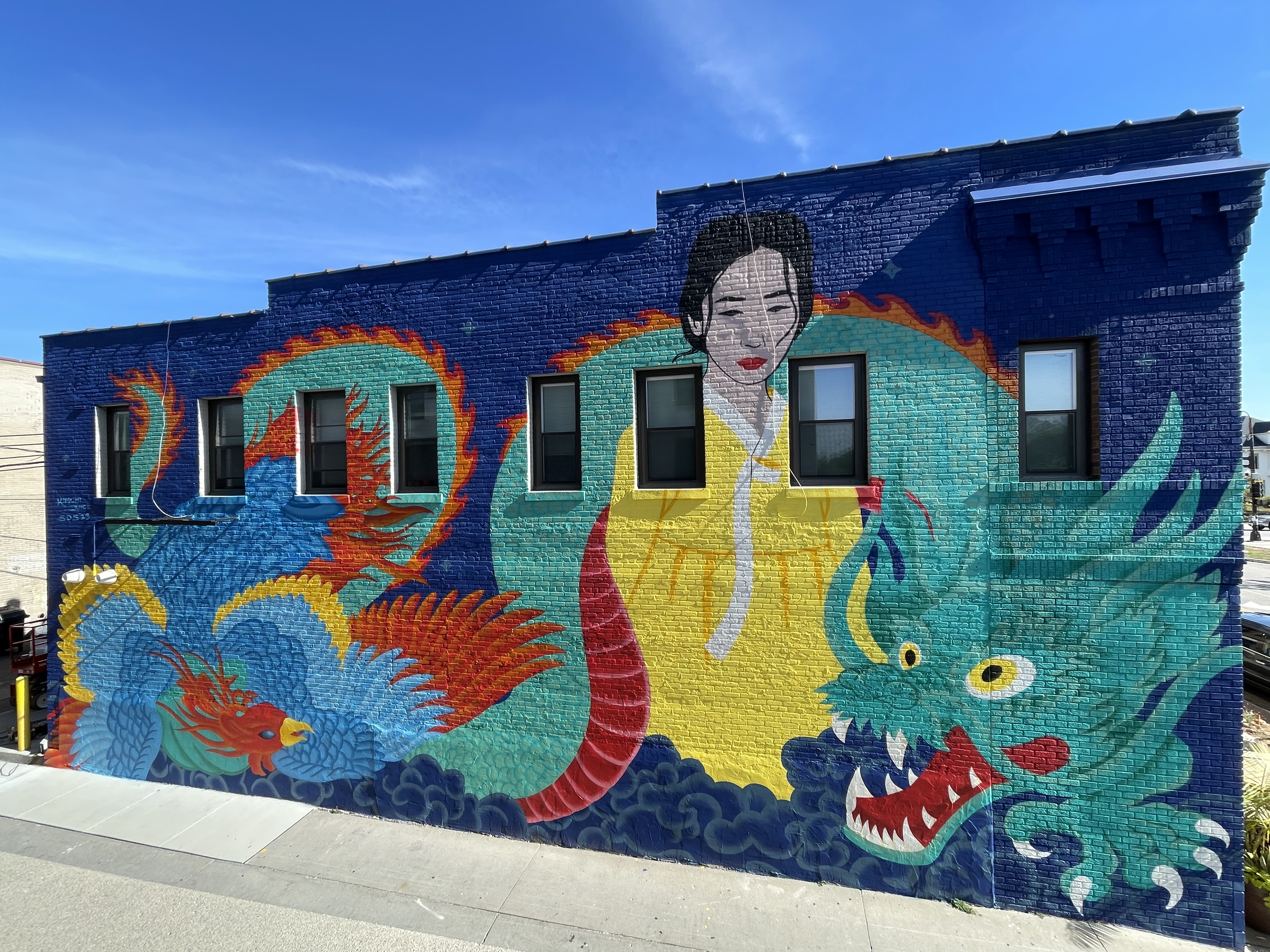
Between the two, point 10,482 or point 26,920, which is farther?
point 10,482

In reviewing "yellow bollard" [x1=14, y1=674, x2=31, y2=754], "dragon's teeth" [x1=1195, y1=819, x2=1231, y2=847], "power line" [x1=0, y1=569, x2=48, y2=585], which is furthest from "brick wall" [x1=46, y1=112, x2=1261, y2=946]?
"power line" [x1=0, y1=569, x2=48, y2=585]

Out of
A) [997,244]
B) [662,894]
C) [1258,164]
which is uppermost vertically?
[1258,164]

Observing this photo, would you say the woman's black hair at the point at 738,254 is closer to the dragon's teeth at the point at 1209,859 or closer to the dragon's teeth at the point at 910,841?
the dragon's teeth at the point at 910,841

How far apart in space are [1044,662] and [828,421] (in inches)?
127

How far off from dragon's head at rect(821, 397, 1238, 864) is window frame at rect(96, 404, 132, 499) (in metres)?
10.2

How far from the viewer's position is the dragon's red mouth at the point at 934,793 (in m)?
5.96

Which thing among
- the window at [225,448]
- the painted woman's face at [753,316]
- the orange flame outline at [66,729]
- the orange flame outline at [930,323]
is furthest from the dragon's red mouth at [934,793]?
the orange flame outline at [66,729]

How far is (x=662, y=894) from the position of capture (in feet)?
20.3

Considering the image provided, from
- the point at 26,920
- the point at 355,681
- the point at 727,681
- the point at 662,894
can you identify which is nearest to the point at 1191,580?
the point at 727,681

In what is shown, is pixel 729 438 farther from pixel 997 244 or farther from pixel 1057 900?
pixel 1057 900

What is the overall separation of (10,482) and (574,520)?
19.6m

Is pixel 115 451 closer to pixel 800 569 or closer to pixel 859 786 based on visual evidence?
pixel 800 569

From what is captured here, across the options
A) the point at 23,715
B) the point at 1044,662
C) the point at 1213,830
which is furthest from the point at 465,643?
the point at 23,715

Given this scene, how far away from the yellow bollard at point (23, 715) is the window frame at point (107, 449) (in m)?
3.45
